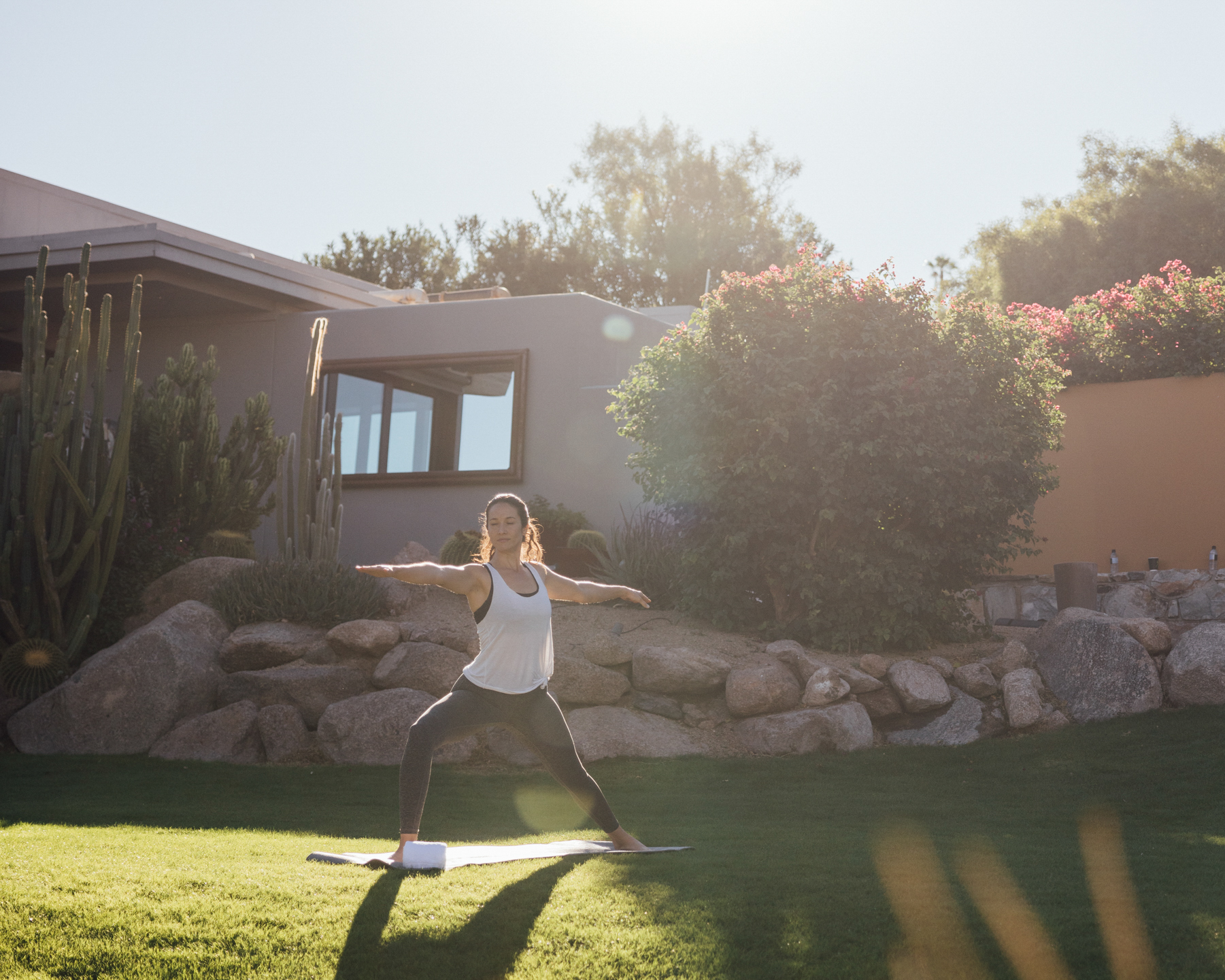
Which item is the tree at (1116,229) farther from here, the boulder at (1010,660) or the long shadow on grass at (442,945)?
the long shadow on grass at (442,945)

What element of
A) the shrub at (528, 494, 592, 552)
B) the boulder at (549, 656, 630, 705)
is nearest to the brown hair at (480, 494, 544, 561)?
the boulder at (549, 656, 630, 705)

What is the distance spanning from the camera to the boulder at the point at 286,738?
30.2ft

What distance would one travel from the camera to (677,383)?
1116cm

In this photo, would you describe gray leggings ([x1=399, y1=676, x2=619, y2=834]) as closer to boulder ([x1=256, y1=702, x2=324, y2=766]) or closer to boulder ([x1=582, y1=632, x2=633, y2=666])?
boulder ([x1=256, y1=702, x2=324, y2=766])

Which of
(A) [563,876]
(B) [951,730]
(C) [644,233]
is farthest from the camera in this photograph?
(C) [644,233]

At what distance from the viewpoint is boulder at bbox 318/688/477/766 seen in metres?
9.05

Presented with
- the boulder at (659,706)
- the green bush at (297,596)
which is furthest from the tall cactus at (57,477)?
the boulder at (659,706)

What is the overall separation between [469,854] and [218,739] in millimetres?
4742

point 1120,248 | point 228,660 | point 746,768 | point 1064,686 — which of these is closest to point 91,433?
point 228,660

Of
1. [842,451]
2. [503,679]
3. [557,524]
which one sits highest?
[842,451]

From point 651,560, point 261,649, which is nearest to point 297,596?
point 261,649

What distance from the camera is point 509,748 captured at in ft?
30.2

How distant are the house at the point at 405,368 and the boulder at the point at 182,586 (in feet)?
11.8

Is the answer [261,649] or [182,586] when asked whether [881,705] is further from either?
[182,586]
